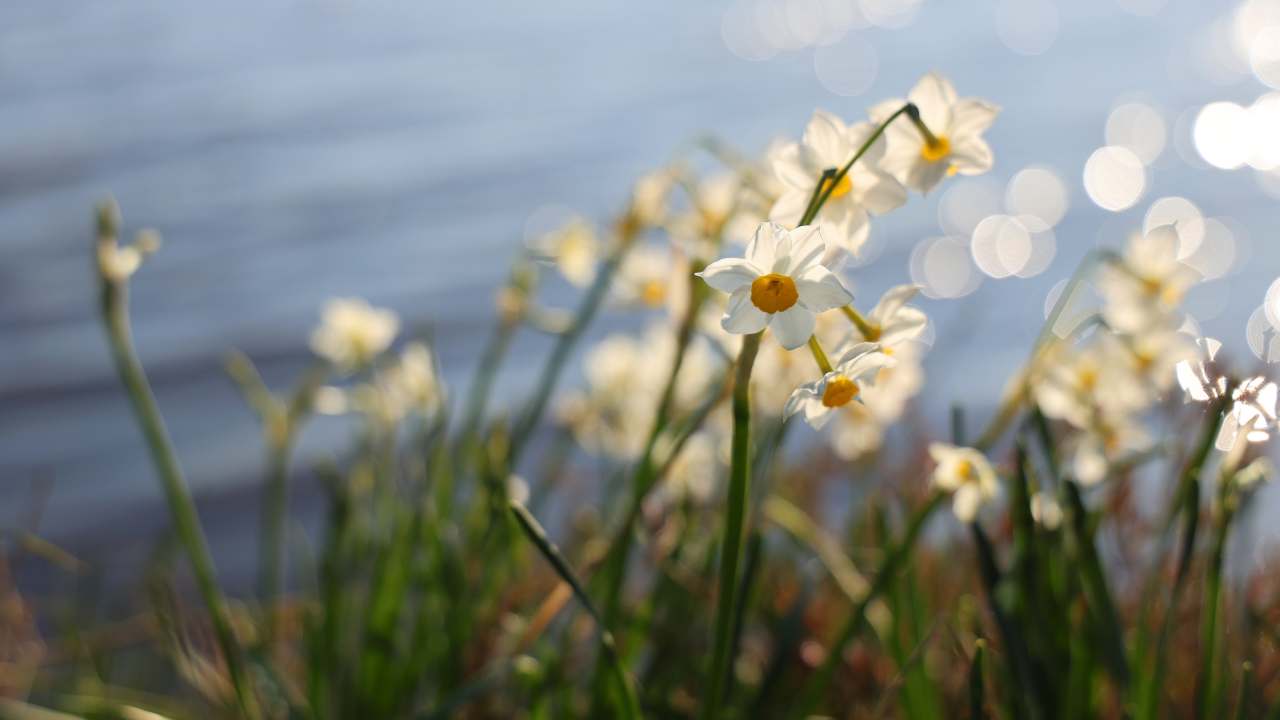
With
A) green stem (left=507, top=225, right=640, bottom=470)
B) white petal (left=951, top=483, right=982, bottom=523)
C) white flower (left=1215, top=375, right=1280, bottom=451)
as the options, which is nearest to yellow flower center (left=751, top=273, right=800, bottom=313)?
white flower (left=1215, top=375, right=1280, bottom=451)

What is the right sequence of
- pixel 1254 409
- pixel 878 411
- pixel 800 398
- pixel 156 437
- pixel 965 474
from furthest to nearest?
pixel 878 411 → pixel 156 437 → pixel 965 474 → pixel 1254 409 → pixel 800 398

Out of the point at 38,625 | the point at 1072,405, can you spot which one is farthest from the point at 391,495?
the point at 38,625

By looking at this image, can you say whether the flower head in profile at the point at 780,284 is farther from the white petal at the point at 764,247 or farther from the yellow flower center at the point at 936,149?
the yellow flower center at the point at 936,149

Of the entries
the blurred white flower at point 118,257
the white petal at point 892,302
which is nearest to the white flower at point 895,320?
the white petal at point 892,302

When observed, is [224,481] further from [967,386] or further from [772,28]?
[772,28]

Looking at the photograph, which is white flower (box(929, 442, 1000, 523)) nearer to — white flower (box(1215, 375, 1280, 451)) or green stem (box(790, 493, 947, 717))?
green stem (box(790, 493, 947, 717))

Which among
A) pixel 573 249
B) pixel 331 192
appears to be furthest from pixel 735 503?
pixel 331 192

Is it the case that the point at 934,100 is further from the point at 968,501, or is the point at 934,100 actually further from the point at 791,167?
the point at 968,501
